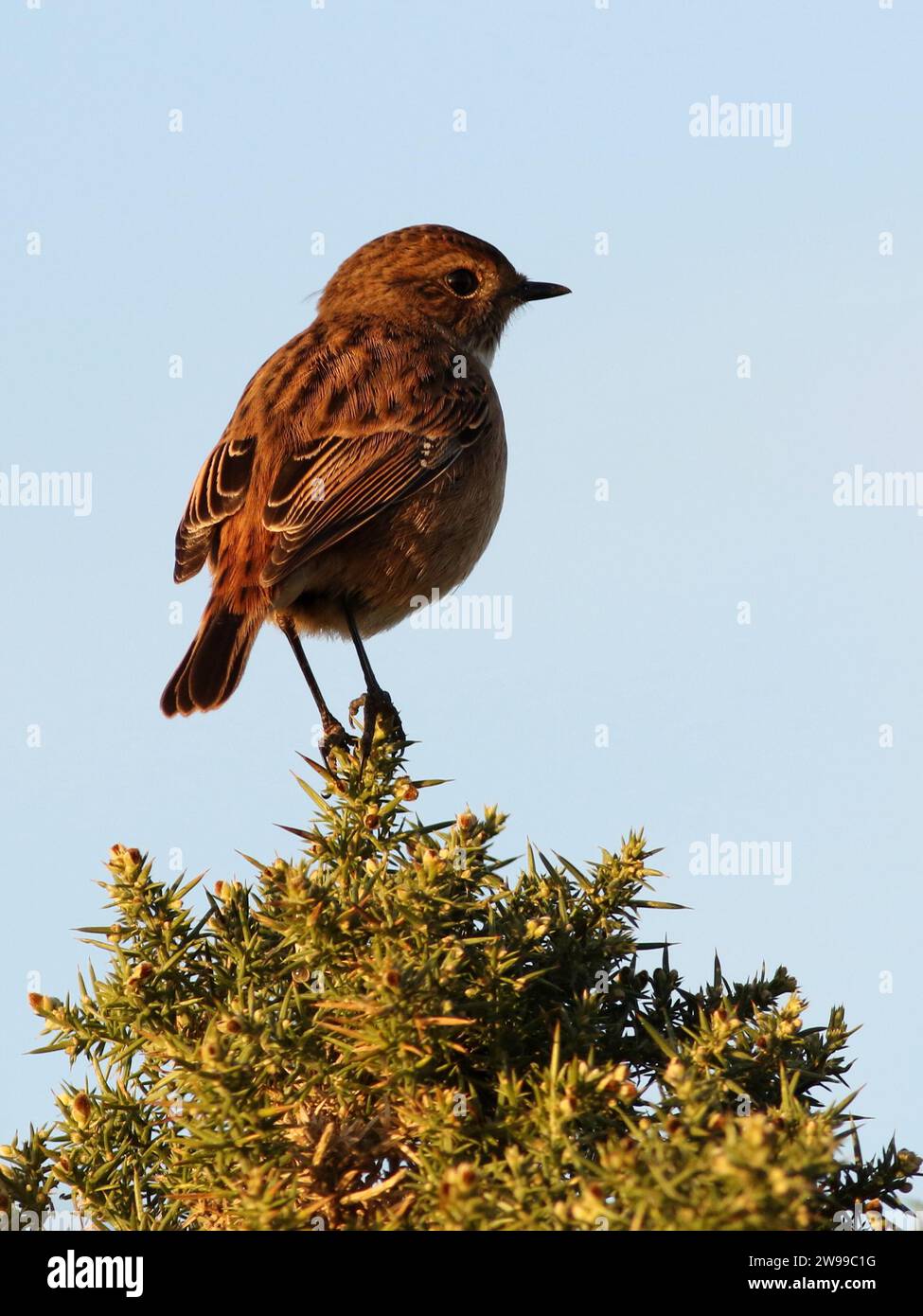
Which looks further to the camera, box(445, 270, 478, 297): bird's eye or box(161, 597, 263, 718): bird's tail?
box(445, 270, 478, 297): bird's eye

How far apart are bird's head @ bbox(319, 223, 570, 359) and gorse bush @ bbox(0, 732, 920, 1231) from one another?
4560mm

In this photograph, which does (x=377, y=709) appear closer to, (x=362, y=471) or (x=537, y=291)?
(x=362, y=471)

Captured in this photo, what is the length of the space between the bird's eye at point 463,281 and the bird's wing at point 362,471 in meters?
1.31

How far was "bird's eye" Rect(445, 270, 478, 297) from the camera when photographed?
25.4 ft

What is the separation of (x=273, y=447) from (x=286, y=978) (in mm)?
3166

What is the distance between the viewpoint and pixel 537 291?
314 inches

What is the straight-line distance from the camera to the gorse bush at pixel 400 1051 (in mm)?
2596

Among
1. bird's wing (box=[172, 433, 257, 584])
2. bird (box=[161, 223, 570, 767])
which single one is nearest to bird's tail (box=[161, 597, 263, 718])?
bird (box=[161, 223, 570, 767])

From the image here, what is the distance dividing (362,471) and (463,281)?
7.49 feet

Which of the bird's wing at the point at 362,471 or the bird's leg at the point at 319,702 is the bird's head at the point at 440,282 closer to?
the bird's wing at the point at 362,471

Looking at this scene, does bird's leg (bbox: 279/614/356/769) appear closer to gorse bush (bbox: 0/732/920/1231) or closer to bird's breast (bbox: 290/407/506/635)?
bird's breast (bbox: 290/407/506/635)

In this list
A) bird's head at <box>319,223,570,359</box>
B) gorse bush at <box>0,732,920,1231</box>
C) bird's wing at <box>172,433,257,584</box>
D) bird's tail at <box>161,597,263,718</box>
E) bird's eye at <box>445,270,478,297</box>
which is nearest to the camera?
gorse bush at <box>0,732,920,1231</box>

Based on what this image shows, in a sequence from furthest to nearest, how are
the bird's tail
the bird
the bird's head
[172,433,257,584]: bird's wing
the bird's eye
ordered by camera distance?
the bird's eye < the bird's head < [172,433,257,584]: bird's wing < the bird < the bird's tail

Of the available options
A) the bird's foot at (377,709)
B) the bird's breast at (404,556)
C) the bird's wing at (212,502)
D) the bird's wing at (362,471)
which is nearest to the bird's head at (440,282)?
the bird's wing at (362,471)
